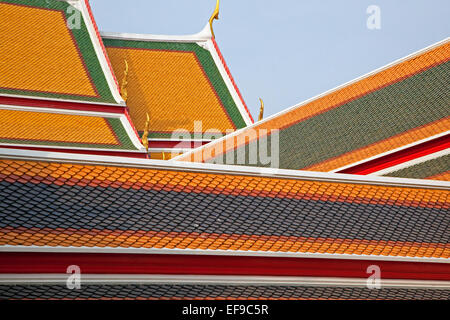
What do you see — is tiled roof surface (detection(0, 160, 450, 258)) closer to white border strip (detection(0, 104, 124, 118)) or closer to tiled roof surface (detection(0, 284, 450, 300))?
tiled roof surface (detection(0, 284, 450, 300))

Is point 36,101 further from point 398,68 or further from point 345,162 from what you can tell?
point 398,68

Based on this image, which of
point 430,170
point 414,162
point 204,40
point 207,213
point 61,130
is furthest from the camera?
point 204,40

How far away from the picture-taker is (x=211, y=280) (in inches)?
331

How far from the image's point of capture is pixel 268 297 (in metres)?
8.07

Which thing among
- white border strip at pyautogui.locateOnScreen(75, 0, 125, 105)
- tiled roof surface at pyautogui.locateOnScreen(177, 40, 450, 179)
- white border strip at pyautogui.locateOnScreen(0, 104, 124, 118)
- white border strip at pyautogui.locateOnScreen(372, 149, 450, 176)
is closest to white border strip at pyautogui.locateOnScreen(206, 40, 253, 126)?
tiled roof surface at pyautogui.locateOnScreen(177, 40, 450, 179)

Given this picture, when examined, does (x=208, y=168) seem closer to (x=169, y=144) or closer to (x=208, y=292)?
(x=208, y=292)

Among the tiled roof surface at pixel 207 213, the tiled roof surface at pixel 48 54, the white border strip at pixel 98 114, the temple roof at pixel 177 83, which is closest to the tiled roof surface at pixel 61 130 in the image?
the white border strip at pixel 98 114

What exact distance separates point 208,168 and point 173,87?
13008 millimetres

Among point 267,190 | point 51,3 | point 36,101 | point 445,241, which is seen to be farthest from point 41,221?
point 51,3

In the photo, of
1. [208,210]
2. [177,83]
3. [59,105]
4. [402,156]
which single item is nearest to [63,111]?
[59,105]

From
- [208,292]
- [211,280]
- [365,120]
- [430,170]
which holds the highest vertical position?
[365,120]

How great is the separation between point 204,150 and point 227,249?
1045 cm

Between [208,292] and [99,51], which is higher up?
[99,51]

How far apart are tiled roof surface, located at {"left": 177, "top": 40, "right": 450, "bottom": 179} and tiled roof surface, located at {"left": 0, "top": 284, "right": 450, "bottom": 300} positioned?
6.57m
